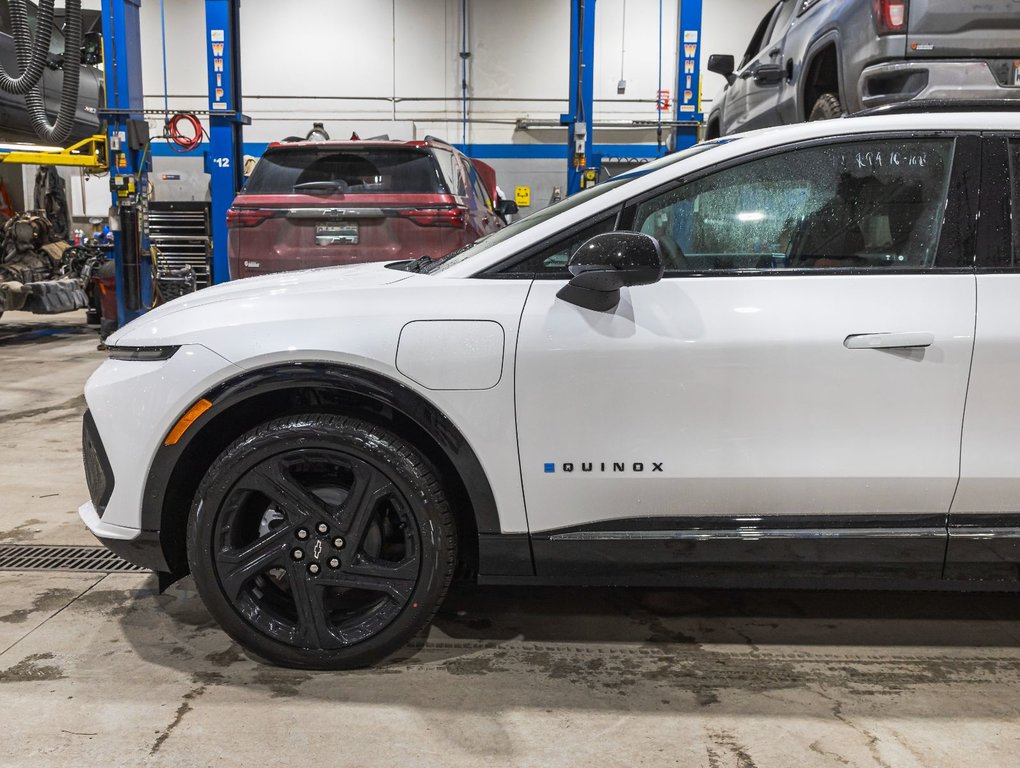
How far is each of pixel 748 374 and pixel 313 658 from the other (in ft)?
4.86

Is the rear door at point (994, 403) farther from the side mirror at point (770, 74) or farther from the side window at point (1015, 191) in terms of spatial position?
the side mirror at point (770, 74)

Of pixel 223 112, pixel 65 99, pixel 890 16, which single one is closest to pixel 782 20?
pixel 890 16

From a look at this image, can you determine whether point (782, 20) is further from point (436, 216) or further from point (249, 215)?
point (249, 215)

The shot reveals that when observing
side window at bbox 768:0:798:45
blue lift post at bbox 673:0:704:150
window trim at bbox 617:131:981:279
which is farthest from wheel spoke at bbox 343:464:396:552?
blue lift post at bbox 673:0:704:150

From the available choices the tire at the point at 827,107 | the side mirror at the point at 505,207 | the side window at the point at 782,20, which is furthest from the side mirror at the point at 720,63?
the side mirror at the point at 505,207

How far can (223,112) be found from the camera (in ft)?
27.5

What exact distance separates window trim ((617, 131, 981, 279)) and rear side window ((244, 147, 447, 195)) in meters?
3.55

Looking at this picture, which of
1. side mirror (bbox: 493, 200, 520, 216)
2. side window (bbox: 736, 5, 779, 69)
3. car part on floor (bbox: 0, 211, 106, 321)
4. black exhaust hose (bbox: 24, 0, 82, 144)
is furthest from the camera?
car part on floor (bbox: 0, 211, 106, 321)

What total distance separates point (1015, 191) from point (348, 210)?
13.9 ft

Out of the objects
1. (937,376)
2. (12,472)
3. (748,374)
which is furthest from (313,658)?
(12,472)

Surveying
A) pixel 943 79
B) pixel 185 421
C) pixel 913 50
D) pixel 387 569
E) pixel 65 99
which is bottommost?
pixel 387 569

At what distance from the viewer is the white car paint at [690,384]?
2.33 metres

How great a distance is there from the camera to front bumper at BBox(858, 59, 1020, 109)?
432 cm

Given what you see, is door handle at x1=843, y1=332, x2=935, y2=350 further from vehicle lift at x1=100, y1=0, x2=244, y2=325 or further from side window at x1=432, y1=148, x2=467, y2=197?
vehicle lift at x1=100, y1=0, x2=244, y2=325
